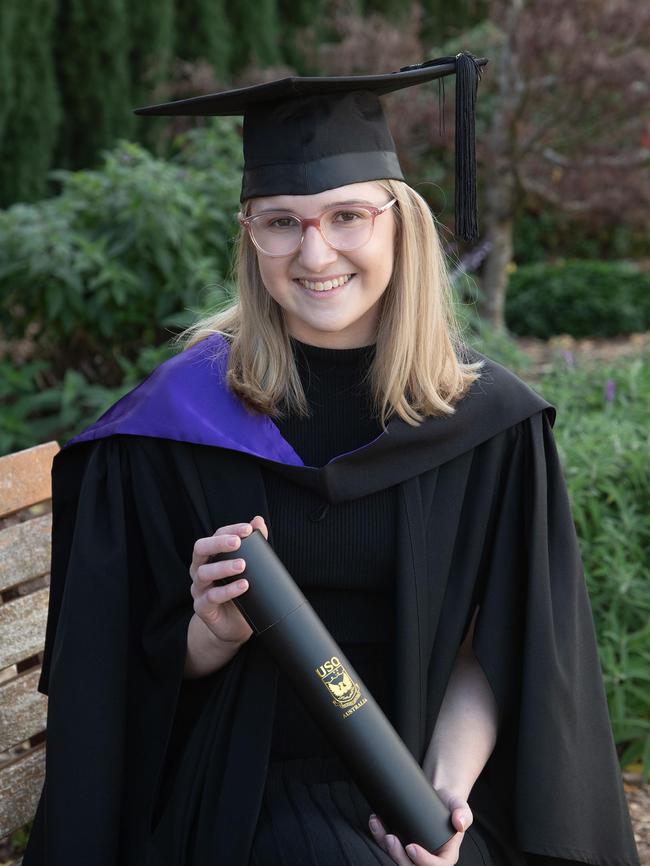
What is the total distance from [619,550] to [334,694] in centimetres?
167

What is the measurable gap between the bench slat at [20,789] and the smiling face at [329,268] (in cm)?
111

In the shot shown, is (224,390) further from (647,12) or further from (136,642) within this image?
(647,12)

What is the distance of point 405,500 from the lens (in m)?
1.99

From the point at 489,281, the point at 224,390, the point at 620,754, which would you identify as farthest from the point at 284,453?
the point at 489,281

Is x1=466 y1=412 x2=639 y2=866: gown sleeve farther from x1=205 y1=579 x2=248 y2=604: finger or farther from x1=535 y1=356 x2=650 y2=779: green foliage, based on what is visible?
x1=535 y1=356 x2=650 y2=779: green foliage

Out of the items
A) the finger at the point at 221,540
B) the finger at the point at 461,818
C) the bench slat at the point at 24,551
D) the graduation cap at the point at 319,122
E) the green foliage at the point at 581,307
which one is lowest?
the green foliage at the point at 581,307

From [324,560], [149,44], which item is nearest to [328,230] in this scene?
[324,560]

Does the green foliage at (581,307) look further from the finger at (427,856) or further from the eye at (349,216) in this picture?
the finger at (427,856)

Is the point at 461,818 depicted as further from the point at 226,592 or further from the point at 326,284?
the point at 326,284

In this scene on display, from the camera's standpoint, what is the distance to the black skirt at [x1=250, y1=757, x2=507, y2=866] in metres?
1.83

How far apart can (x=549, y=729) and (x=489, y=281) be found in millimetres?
7356

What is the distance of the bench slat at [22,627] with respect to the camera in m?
2.35

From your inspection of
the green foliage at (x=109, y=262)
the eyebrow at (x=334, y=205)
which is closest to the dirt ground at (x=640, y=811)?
the eyebrow at (x=334, y=205)

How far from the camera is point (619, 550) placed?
124 inches
